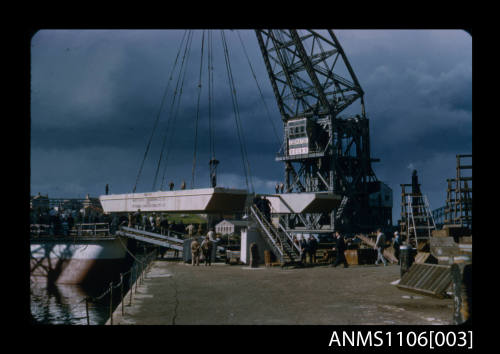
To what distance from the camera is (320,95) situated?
187 feet

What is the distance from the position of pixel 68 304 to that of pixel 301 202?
15.7 meters

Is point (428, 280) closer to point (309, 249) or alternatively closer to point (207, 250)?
point (309, 249)

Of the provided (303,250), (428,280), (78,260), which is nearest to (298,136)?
(78,260)

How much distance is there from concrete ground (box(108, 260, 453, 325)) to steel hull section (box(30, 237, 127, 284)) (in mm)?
17738

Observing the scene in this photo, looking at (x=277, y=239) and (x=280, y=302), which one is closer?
(x=280, y=302)

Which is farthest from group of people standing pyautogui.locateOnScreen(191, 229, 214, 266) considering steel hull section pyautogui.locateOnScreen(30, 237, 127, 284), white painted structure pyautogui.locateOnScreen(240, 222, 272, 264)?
steel hull section pyautogui.locateOnScreen(30, 237, 127, 284)

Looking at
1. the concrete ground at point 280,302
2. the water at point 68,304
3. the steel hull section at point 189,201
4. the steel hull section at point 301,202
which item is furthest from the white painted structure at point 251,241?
the water at point 68,304

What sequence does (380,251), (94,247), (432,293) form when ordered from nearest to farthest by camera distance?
(432,293) < (380,251) < (94,247)

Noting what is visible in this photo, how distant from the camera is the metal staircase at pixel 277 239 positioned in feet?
75.0

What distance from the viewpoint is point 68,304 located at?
2527cm
